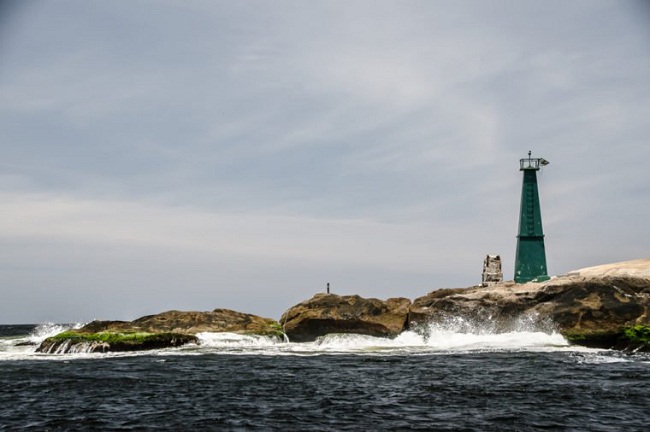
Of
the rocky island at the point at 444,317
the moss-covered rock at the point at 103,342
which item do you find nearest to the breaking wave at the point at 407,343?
the rocky island at the point at 444,317

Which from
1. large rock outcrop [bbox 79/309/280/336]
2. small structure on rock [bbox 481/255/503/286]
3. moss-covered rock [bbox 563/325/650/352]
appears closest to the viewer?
moss-covered rock [bbox 563/325/650/352]

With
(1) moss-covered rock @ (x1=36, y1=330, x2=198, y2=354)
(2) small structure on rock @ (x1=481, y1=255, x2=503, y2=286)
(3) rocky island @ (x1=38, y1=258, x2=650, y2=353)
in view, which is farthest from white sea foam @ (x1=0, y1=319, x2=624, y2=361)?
(2) small structure on rock @ (x1=481, y1=255, x2=503, y2=286)

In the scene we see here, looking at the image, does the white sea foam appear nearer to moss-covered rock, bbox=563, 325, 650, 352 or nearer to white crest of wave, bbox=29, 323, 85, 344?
moss-covered rock, bbox=563, 325, 650, 352

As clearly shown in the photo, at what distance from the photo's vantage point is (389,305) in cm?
4559

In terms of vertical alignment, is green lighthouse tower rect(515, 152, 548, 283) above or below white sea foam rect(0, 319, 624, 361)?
above

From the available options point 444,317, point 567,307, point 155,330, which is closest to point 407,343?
point 444,317

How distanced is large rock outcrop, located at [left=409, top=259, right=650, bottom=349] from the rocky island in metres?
0.06

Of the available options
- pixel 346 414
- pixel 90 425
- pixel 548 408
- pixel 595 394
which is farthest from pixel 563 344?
pixel 90 425

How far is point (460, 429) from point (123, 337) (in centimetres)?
3086

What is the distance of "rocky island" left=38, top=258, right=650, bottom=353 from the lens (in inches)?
1529

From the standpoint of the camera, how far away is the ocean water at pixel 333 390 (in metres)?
16.3

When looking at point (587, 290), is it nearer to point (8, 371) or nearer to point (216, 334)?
point (216, 334)

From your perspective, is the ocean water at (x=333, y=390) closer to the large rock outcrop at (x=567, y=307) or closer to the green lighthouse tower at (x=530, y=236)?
the large rock outcrop at (x=567, y=307)

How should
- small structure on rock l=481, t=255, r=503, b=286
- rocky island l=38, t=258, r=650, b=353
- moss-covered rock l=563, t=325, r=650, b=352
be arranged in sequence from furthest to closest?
1. small structure on rock l=481, t=255, r=503, b=286
2. rocky island l=38, t=258, r=650, b=353
3. moss-covered rock l=563, t=325, r=650, b=352
